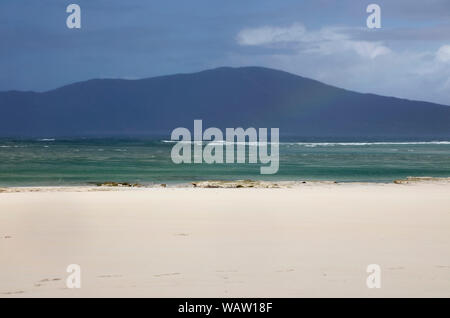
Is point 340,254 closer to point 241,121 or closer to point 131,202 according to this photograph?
point 131,202

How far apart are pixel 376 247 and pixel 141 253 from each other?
282 centimetres

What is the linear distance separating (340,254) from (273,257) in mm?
797

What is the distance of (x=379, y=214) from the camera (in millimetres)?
10875

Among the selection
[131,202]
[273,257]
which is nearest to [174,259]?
[273,257]

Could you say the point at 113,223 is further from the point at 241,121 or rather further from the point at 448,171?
the point at 241,121

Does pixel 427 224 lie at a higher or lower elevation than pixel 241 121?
lower

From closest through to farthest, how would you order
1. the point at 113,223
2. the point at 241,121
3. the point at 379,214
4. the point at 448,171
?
the point at 113,223, the point at 379,214, the point at 448,171, the point at 241,121

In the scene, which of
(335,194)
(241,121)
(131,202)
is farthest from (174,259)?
(241,121)

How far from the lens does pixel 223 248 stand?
7496mm

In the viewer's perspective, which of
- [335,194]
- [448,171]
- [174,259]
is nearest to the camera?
[174,259]

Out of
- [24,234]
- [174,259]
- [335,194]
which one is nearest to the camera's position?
[174,259]

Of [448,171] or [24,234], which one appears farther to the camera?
[448,171]

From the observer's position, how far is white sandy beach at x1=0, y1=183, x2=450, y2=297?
5.79 m

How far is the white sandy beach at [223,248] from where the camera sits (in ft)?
19.0
